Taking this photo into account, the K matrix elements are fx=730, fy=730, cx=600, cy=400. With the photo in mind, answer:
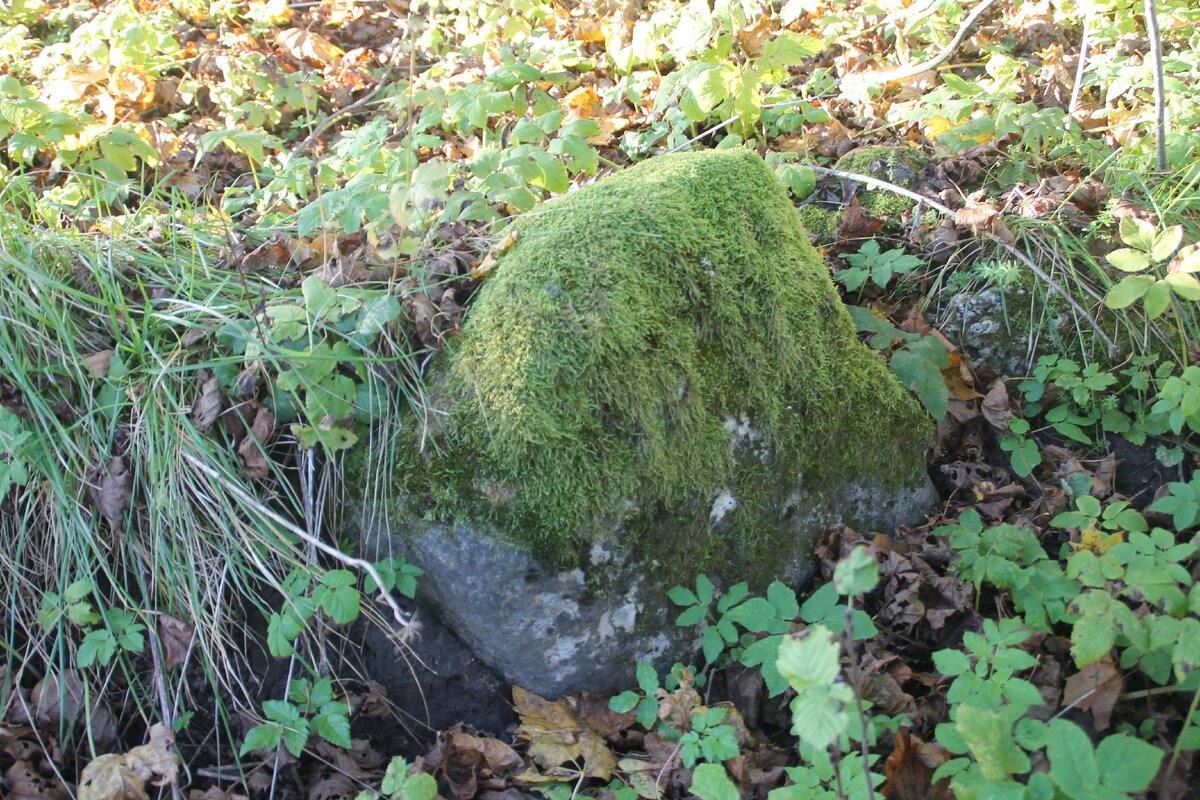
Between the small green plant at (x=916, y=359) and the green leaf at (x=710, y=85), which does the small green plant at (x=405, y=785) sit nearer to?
the small green plant at (x=916, y=359)

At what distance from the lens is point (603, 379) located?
189 cm

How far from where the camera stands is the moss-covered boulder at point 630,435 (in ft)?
6.10

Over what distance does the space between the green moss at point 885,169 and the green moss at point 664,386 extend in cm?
81

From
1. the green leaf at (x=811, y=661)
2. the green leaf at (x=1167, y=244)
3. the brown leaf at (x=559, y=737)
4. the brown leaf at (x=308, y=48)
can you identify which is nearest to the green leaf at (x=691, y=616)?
the brown leaf at (x=559, y=737)

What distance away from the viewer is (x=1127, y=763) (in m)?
1.26

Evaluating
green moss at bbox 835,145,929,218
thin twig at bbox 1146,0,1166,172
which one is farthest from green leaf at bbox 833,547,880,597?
thin twig at bbox 1146,0,1166,172

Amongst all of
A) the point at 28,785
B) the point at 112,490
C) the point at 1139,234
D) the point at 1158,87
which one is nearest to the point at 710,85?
the point at 1139,234

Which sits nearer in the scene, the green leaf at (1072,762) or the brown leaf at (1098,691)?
the green leaf at (1072,762)

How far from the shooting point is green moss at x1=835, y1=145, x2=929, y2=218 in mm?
2926

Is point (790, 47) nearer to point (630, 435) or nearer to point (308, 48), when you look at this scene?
point (630, 435)

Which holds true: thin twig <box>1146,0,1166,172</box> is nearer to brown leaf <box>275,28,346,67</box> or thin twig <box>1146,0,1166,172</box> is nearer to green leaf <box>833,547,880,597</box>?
green leaf <box>833,547,880,597</box>

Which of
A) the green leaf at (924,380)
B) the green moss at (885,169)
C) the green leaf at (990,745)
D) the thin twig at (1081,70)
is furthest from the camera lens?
the thin twig at (1081,70)

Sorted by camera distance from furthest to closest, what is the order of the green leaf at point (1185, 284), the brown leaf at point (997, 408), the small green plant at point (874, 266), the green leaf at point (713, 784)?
the small green plant at point (874, 266)
the brown leaf at point (997, 408)
the green leaf at point (1185, 284)
the green leaf at point (713, 784)

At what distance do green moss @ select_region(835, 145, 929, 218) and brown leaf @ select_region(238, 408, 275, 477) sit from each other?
2.34 metres
